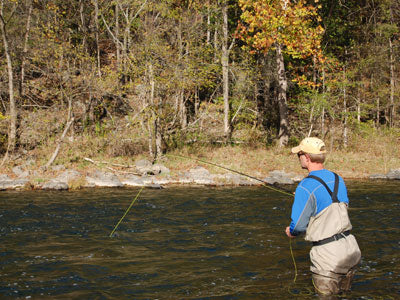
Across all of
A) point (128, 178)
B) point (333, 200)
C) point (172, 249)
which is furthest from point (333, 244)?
point (128, 178)

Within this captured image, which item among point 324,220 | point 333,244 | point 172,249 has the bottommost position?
point 172,249

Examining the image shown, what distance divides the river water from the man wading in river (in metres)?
0.83

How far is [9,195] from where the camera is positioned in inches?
514

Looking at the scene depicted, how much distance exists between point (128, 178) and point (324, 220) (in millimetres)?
12690

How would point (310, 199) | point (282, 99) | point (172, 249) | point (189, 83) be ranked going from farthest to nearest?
point (282, 99), point (189, 83), point (172, 249), point (310, 199)

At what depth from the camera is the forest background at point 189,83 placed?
18547 mm

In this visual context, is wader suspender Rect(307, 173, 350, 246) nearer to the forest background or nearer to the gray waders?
the gray waders

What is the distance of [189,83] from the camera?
1875 centimetres

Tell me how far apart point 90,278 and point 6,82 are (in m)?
18.1

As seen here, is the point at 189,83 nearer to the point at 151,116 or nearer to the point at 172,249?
the point at 151,116

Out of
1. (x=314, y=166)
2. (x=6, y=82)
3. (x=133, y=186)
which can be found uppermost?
(x=6, y=82)

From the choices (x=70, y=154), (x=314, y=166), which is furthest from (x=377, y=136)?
(x=314, y=166)

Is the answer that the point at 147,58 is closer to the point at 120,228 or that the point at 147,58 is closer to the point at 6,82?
the point at 6,82

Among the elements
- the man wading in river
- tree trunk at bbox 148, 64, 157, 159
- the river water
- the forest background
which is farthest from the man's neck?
the forest background
